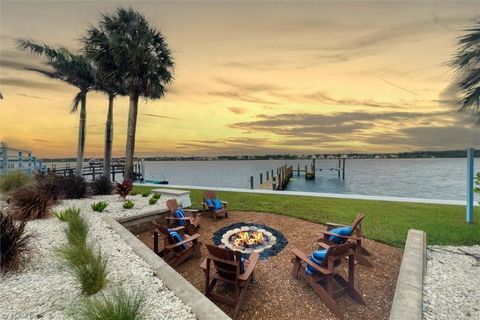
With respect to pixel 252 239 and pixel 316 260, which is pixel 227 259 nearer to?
pixel 316 260

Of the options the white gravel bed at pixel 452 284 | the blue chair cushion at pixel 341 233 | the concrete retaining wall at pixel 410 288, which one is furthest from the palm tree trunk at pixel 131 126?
the white gravel bed at pixel 452 284

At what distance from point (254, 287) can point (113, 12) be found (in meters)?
16.3

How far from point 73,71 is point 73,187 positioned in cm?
1185

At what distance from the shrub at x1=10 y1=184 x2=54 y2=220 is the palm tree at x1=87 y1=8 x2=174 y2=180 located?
23.5 ft

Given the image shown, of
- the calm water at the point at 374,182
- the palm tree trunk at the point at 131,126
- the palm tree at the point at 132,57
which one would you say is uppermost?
the palm tree at the point at 132,57

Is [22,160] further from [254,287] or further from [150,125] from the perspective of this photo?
[254,287]

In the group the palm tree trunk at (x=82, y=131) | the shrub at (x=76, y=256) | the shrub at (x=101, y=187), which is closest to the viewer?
the shrub at (x=76, y=256)

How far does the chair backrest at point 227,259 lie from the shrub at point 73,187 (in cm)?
800

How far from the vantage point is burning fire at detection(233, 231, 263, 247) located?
6.35m

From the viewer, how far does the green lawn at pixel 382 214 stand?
6761 millimetres

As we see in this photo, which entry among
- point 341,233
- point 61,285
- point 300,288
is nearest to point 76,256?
point 61,285

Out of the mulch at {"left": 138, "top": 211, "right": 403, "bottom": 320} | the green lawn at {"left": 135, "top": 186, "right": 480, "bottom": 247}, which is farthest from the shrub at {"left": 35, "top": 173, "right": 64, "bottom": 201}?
the green lawn at {"left": 135, "top": 186, "right": 480, "bottom": 247}

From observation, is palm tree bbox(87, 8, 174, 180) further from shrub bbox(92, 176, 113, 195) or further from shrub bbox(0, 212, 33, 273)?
shrub bbox(0, 212, 33, 273)

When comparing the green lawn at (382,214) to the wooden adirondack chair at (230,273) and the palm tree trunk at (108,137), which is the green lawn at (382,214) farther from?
the palm tree trunk at (108,137)
